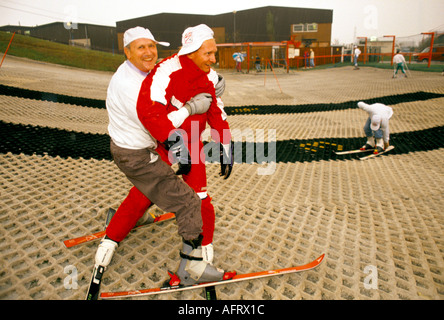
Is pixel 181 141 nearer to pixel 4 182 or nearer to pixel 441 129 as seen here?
pixel 4 182

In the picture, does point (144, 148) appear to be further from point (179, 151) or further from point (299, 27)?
point (299, 27)

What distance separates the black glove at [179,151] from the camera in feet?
5.87

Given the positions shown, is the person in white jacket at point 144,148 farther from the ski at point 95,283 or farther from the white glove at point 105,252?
the ski at point 95,283

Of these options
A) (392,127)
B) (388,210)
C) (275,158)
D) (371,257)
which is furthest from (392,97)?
(371,257)

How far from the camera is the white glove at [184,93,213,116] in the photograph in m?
1.92

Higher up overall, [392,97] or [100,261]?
[392,97]

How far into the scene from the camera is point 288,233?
8.77 ft

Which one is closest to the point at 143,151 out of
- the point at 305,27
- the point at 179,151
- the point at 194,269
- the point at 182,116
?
the point at 179,151

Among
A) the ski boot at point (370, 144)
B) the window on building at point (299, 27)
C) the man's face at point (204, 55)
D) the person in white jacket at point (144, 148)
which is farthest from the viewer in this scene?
the window on building at point (299, 27)

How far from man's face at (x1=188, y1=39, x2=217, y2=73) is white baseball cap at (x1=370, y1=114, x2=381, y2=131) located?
4451 mm

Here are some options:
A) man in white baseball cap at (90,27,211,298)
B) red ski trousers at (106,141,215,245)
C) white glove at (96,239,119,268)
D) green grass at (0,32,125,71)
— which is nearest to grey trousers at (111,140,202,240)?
man in white baseball cap at (90,27,211,298)

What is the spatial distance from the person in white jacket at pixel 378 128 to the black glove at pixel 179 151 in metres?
4.64

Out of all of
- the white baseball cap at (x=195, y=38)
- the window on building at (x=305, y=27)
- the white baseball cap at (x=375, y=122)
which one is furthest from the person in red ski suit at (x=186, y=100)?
the window on building at (x=305, y=27)
